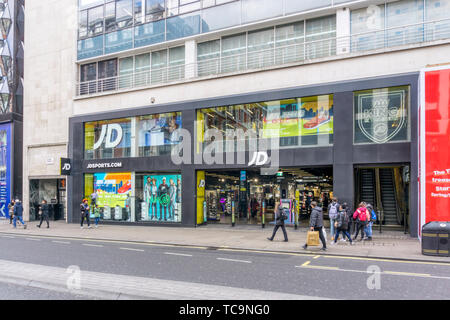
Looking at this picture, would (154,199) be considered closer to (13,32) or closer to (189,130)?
(189,130)

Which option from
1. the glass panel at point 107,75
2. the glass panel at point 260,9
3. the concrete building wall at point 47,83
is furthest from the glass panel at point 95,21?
the glass panel at point 260,9

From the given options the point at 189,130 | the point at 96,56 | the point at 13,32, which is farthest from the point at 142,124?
the point at 13,32

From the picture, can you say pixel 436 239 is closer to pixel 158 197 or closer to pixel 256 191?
pixel 256 191

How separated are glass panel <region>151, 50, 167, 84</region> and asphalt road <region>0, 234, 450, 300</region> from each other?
1177 cm

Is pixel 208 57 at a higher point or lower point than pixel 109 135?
higher

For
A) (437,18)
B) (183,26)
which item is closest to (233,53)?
(183,26)

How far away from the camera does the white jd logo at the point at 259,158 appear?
18188 mm

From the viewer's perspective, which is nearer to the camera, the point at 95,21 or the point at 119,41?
the point at 119,41

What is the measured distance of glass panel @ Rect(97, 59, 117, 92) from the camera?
75.7 feet

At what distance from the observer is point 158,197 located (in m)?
21.0

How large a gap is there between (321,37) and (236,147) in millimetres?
6843

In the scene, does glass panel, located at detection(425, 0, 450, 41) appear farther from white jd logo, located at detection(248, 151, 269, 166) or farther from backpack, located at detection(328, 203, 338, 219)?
white jd logo, located at detection(248, 151, 269, 166)

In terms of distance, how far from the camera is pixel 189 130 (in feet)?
65.6

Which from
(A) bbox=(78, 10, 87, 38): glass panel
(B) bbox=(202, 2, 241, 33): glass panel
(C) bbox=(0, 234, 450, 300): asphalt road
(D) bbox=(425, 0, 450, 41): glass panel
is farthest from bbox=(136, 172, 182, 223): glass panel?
(D) bbox=(425, 0, 450, 41): glass panel
